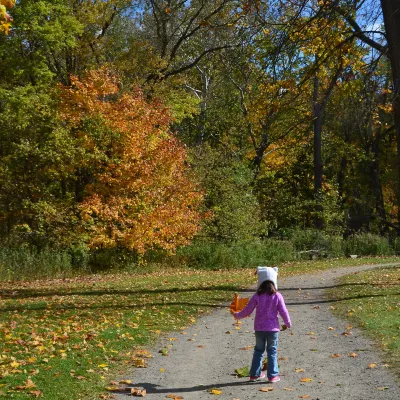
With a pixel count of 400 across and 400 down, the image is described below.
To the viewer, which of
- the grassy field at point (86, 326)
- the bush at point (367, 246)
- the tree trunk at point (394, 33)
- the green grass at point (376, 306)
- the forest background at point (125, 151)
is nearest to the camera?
the grassy field at point (86, 326)

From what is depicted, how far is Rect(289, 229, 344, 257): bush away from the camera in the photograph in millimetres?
32725

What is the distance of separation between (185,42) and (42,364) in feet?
99.7

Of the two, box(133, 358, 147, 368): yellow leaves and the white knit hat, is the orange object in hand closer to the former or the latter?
the white knit hat

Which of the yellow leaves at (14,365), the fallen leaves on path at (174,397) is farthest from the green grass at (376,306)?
the yellow leaves at (14,365)

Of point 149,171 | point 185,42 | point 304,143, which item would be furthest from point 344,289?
point 304,143

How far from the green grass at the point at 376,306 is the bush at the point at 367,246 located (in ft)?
38.9

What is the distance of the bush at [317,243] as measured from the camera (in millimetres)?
32725

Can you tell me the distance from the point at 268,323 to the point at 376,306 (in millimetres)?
6783

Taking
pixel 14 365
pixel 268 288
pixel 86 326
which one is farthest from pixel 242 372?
pixel 86 326

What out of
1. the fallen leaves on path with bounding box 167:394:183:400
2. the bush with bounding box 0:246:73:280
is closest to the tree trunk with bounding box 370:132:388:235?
the bush with bounding box 0:246:73:280

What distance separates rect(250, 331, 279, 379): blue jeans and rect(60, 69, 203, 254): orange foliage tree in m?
16.5

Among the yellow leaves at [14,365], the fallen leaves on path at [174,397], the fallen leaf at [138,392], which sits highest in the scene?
the yellow leaves at [14,365]

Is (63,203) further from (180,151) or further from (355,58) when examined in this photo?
(355,58)

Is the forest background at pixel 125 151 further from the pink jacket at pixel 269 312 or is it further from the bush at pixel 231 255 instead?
the pink jacket at pixel 269 312
